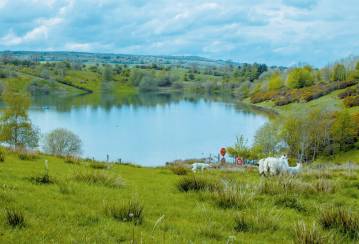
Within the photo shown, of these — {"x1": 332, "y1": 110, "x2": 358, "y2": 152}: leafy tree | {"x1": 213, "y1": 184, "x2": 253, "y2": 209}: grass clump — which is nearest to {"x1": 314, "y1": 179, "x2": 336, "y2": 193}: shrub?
{"x1": 213, "y1": 184, "x2": 253, "y2": 209}: grass clump

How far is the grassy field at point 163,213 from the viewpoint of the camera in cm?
582

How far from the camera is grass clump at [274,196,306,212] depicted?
358 inches

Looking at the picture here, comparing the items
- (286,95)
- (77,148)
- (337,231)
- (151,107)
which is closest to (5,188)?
(337,231)

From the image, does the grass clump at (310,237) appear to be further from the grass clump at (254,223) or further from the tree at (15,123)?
the tree at (15,123)

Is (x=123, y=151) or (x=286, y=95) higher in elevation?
(x=286, y=95)

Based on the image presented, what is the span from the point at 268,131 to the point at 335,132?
41.6 ft

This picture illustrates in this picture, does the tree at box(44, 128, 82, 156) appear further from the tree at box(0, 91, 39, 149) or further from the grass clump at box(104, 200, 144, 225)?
the grass clump at box(104, 200, 144, 225)

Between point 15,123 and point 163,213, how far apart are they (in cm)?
5789

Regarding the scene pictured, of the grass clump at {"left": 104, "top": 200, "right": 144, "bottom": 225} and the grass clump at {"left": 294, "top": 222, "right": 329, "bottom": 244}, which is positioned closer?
Result: the grass clump at {"left": 294, "top": 222, "right": 329, "bottom": 244}

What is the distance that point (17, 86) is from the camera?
177 meters

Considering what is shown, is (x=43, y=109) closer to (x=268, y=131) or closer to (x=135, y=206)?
(x=268, y=131)

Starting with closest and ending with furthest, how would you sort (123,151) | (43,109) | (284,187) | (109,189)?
(109,189)
(284,187)
(123,151)
(43,109)

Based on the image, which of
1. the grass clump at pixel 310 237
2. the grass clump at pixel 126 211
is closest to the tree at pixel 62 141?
the grass clump at pixel 126 211

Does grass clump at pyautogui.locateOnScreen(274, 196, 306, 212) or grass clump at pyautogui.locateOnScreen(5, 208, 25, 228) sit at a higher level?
grass clump at pyautogui.locateOnScreen(5, 208, 25, 228)
